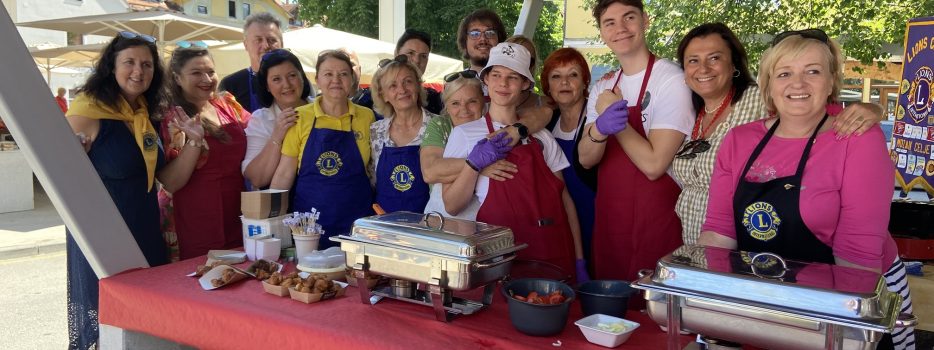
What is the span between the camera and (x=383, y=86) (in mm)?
3016

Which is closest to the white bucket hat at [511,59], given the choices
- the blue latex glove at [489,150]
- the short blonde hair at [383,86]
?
the blue latex glove at [489,150]

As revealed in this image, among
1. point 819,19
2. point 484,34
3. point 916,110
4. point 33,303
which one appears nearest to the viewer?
point 484,34

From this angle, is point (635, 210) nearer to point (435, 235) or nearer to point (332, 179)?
point (435, 235)

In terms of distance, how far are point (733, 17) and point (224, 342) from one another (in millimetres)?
9480

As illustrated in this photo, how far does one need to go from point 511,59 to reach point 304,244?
106 centimetres

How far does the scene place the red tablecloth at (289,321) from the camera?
5.65 ft

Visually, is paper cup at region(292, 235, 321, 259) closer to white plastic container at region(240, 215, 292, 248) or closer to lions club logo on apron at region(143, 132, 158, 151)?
white plastic container at region(240, 215, 292, 248)

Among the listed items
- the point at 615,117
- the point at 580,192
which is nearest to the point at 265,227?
the point at 580,192

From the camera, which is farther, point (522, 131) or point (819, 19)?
point (819, 19)

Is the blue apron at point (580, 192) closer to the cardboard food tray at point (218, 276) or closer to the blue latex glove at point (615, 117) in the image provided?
the blue latex glove at point (615, 117)

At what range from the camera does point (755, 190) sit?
1.88 meters

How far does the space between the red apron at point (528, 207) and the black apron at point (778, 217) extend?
727 mm

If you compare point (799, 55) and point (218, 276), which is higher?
point (799, 55)

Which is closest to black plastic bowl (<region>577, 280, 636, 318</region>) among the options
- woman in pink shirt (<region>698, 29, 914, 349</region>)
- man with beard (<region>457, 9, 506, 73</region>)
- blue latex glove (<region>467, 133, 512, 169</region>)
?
woman in pink shirt (<region>698, 29, 914, 349</region>)
